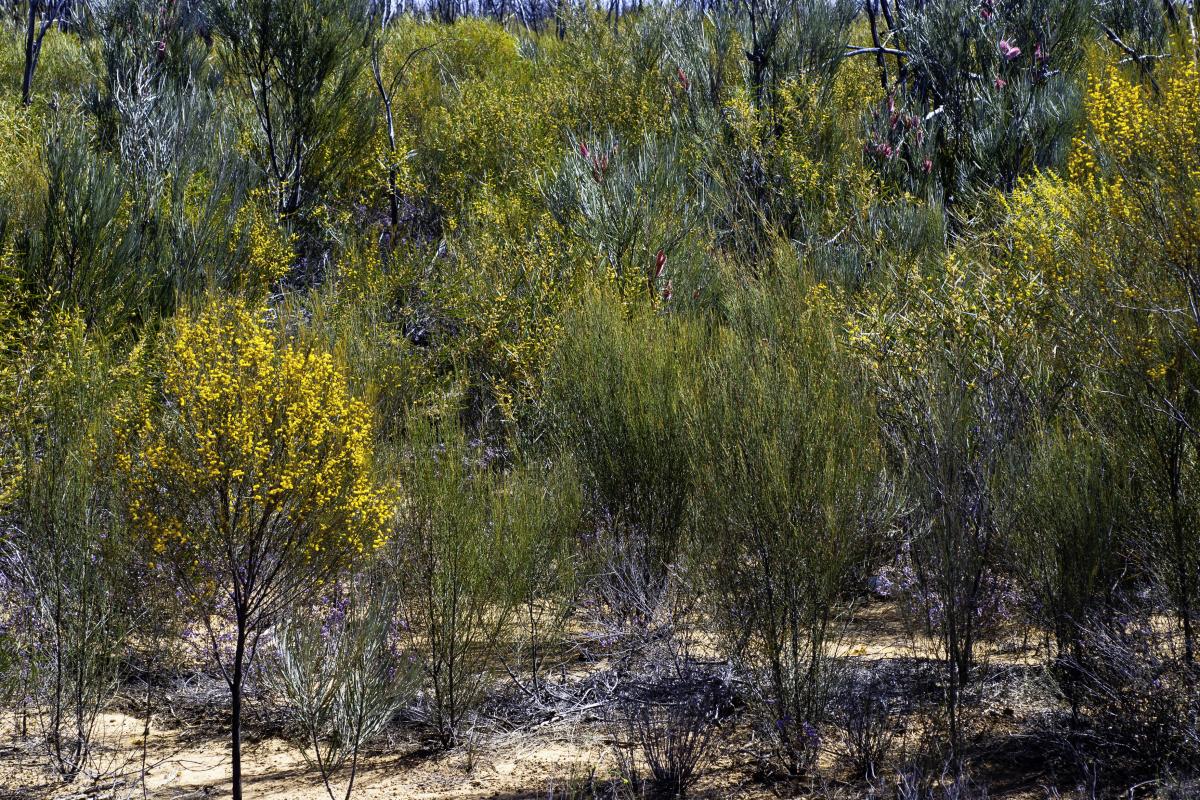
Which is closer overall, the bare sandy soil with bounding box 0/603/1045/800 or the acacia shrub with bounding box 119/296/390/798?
the acacia shrub with bounding box 119/296/390/798

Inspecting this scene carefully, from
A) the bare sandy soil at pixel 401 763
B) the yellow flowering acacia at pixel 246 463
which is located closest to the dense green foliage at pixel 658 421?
the yellow flowering acacia at pixel 246 463

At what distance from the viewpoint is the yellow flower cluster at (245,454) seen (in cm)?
458

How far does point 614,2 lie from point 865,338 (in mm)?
15268

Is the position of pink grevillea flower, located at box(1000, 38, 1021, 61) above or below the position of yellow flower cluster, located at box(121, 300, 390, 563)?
above

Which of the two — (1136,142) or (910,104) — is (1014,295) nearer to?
(1136,142)

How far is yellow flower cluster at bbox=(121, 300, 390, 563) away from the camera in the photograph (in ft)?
15.0

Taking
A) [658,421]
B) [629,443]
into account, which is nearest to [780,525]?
[658,421]

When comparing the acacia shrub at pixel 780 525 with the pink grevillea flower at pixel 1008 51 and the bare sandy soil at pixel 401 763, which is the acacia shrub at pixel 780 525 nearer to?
the bare sandy soil at pixel 401 763

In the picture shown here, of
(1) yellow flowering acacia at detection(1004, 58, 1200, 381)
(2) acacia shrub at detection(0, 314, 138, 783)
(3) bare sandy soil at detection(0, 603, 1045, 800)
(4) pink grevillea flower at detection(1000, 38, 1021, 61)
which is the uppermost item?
(4) pink grevillea flower at detection(1000, 38, 1021, 61)

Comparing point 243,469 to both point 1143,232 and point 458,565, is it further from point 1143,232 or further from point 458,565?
point 1143,232

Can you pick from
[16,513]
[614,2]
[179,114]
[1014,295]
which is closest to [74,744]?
[16,513]

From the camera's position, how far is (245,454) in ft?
15.0

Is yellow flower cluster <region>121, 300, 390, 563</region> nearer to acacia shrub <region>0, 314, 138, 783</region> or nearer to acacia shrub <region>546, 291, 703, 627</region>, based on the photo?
acacia shrub <region>0, 314, 138, 783</region>

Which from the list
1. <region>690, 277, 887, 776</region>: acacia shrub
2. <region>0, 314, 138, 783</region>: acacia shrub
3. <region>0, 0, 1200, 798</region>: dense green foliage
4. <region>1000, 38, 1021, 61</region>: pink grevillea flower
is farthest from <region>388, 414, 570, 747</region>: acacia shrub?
<region>1000, 38, 1021, 61</region>: pink grevillea flower
